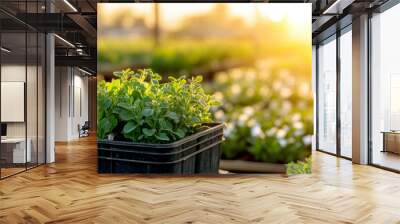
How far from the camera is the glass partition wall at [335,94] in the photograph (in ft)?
27.3

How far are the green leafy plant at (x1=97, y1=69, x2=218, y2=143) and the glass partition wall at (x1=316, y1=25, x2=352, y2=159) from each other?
3.60 metres

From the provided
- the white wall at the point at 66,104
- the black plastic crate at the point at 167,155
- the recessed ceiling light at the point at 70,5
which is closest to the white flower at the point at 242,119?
the black plastic crate at the point at 167,155

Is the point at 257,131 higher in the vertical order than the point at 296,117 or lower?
lower

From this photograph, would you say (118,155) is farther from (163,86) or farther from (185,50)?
(185,50)

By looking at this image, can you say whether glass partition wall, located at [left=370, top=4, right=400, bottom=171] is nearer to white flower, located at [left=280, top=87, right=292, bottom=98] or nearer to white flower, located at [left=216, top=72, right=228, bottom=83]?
white flower, located at [left=280, top=87, right=292, bottom=98]

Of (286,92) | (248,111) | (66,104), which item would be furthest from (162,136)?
(66,104)

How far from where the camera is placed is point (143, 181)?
18.5 feet

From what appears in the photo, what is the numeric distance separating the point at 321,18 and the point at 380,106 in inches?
73.8

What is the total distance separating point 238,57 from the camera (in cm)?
613

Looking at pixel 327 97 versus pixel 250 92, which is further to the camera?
pixel 327 97

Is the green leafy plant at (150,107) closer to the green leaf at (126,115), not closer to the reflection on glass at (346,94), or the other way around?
the green leaf at (126,115)

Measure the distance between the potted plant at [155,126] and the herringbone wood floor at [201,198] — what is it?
9.5 inches

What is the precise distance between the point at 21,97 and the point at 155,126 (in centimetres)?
215

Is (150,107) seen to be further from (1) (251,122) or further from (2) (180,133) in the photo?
(1) (251,122)
